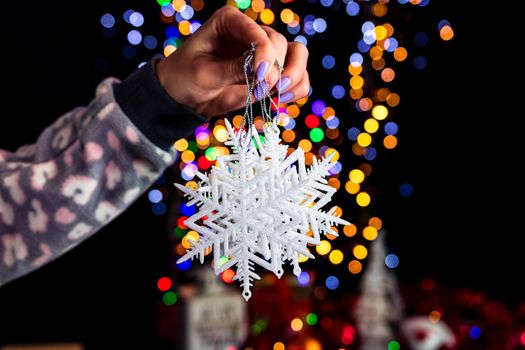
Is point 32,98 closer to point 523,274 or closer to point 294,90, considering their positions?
point 294,90

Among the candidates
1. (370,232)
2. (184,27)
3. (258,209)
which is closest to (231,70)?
(258,209)

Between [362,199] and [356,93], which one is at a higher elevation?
[356,93]

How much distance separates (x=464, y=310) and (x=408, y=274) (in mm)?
450

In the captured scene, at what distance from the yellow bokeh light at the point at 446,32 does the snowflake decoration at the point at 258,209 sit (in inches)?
63.4

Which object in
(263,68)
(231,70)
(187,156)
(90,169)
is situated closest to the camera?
(263,68)

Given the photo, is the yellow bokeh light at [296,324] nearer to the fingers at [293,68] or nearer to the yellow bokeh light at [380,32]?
the yellow bokeh light at [380,32]

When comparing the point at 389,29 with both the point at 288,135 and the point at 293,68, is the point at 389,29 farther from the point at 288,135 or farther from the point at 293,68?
the point at 293,68

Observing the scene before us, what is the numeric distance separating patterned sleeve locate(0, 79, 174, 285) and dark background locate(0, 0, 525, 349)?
0.98 m

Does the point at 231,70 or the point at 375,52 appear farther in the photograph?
the point at 375,52

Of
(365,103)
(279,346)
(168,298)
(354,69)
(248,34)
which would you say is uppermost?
(354,69)

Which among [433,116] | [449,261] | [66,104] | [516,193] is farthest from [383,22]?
[66,104]

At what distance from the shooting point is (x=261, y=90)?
59cm

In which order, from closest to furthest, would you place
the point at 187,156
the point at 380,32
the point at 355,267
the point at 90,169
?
the point at 90,169 < the point at 187,156 < the point at 380,32 < the point at 355,267

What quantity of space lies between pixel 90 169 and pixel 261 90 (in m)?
0.31
